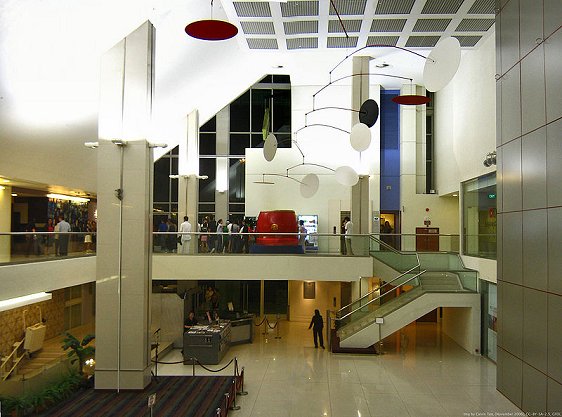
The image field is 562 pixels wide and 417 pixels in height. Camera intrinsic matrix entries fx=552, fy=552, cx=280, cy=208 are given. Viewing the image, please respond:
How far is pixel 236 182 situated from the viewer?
3134cm

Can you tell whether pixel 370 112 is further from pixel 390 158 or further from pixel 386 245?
pixel 390 158

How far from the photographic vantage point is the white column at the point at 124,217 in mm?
12047

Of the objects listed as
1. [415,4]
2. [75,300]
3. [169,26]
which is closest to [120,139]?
[169,26]

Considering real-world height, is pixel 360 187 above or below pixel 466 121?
below

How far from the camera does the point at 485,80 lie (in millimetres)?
18453

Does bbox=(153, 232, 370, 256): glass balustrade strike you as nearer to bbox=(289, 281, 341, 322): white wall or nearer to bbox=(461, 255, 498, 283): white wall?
bbox=(461, 255, 498, 283): white wall

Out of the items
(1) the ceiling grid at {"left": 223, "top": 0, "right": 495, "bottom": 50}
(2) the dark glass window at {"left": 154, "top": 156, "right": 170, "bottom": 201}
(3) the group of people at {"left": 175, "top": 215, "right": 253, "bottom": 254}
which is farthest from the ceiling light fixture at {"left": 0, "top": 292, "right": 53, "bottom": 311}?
(2) the dark glass window at {"left": 154, "top": 156, "right": 170, "bottom": 201}

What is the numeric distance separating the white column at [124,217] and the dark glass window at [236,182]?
18.8 metres

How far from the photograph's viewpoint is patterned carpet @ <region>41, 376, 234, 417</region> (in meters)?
10.3

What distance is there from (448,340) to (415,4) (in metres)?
12.0

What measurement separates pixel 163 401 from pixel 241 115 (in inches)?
882

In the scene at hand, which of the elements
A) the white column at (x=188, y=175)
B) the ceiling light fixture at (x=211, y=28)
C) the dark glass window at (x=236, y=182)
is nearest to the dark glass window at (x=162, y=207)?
the dark glass window at (x=236, y=182)

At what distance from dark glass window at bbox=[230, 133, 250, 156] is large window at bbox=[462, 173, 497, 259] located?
14.0 metres

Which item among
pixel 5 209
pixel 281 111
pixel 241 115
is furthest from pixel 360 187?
pixel 5 209
